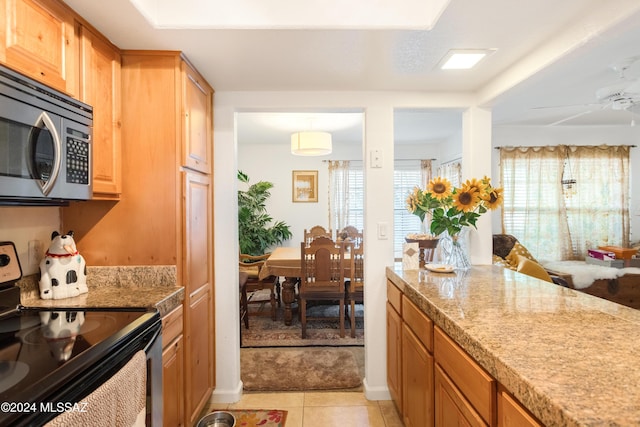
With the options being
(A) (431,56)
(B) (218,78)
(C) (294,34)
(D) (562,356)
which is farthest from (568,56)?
(B) (218,78)

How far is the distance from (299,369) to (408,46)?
2.43m

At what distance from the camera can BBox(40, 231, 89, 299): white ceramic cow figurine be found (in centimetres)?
143

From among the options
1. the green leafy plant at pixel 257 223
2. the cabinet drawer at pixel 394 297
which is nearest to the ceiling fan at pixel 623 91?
the cabinet drawer at pixel 394 297

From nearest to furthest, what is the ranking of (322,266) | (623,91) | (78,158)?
(78,158) → (623,91) → (322,266)

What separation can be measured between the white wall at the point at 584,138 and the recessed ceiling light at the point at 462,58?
10.3 ft

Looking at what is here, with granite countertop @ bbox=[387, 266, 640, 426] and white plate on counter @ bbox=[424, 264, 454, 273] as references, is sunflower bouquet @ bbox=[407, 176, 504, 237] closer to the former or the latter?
white plate on counter @ bbox=[424, 264, 454, 273]

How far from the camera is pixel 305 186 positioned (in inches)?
218

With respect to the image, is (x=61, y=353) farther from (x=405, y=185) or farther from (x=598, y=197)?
(x=598, y=197)

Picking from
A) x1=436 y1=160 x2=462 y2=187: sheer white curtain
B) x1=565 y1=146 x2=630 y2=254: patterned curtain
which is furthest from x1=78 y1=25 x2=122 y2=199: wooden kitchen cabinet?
x1=565 y1=146 x2=630 y2=254: patterned curtain

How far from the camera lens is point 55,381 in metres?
0.79

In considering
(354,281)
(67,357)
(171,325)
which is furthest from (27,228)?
(354,281)

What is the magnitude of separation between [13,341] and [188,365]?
0.87 meters

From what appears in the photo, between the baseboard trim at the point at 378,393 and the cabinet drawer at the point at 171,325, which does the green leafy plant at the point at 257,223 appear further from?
the cabinet drawer at the point at 171,325

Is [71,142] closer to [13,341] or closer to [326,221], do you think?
[13,341]
